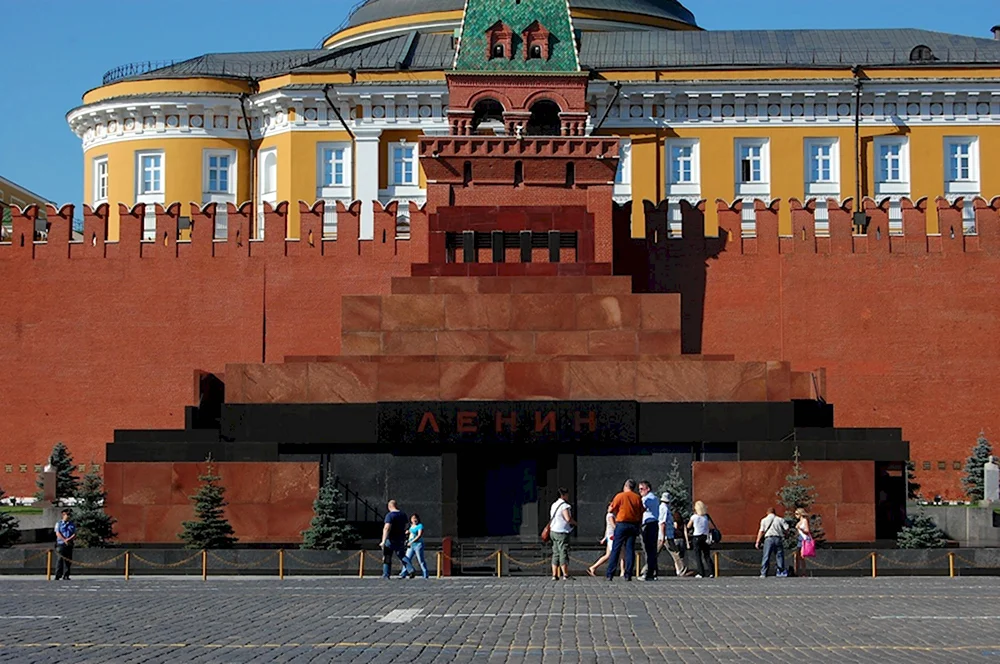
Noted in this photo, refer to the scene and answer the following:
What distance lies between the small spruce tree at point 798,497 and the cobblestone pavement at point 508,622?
16.8ft

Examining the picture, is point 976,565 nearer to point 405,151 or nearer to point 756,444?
point 756,444

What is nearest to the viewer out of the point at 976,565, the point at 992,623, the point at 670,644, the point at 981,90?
the point at 670,644

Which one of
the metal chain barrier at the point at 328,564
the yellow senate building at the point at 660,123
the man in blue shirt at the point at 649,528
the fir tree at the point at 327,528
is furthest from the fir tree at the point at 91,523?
the yellow senate building at the point at 660,123

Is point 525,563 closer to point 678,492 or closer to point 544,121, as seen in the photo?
point 678,492

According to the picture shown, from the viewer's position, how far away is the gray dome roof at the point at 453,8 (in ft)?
184

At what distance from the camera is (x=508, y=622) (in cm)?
1550

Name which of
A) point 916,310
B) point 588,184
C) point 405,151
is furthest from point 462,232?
point 405,151

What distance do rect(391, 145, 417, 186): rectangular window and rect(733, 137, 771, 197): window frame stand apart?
8827 millimetres

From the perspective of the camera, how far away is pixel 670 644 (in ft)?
45.5

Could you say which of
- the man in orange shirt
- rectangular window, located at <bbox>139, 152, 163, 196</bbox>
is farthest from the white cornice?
the man in orange shirt

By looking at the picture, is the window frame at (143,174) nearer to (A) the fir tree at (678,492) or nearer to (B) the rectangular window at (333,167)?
(B) the rectangular window at (333,167)

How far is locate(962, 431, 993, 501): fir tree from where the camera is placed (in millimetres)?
35944

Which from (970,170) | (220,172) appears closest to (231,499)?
(220,172)

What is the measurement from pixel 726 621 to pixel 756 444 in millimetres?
11955
